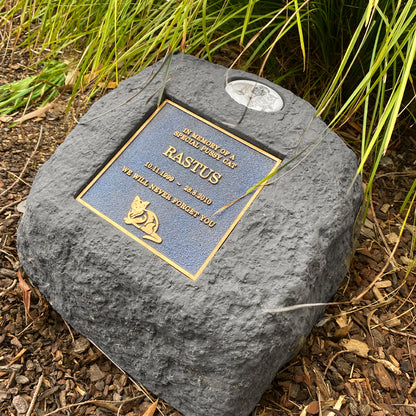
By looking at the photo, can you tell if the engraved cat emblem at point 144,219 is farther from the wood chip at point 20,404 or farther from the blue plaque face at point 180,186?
the wood chip at point 20,404

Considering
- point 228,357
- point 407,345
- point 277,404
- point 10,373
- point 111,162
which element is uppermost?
point 111,162

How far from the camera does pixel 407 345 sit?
6.48ft

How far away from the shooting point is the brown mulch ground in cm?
176

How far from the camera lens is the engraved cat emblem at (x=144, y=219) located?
1.68 metres

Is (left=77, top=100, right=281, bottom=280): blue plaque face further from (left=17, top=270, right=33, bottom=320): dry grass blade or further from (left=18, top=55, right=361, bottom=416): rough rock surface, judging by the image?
(left=17, top=270, right=33, bottom=320): dry grass blade

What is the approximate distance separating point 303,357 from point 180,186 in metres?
0.87

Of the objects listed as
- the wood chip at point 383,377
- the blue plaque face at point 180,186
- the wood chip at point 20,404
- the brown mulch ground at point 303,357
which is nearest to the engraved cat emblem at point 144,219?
the blue plaque face at point 180,186

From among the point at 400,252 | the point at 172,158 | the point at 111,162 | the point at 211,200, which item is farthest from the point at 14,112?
the point at 400,252

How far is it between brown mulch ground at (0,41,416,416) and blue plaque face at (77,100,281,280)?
0.57 metres

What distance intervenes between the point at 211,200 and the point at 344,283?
0.81 meters

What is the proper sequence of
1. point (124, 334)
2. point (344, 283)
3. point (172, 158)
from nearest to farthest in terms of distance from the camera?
point (124, 334)
point (172, 158)
point (344, 283)

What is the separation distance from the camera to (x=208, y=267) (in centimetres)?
160

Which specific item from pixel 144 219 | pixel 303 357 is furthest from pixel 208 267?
pixel 303 357

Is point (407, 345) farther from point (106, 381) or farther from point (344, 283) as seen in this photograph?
point (106, 381)
